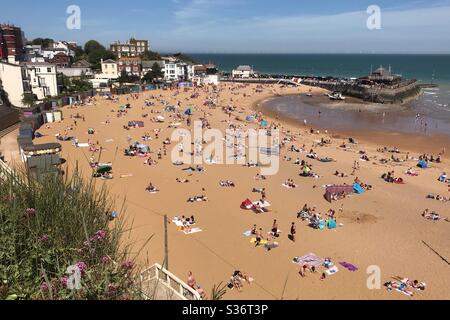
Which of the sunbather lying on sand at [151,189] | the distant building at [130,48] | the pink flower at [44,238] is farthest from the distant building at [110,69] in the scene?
the pink flower at [44,238]

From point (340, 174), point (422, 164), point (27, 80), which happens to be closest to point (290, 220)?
point (340, 174)

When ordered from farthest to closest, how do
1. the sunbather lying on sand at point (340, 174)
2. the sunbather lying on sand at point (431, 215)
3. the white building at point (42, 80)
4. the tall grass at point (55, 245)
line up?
the white building at point (42, 80), the sunbather lying on sand at point (340, 174), the sunbather lying on sand at point (431, 215), the tall grass at point (55, 245)

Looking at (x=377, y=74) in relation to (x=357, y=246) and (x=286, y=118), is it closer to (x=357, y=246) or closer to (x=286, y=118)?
(x=286, y=118)

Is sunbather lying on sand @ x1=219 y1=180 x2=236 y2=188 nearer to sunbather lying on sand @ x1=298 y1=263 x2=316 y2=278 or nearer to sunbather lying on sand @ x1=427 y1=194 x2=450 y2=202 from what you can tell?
sunbather lying on sand @ x1=298 y1=263 x2=316 y2=278

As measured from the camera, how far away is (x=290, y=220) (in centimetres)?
1886

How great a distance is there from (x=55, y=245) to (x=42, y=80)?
5318cm

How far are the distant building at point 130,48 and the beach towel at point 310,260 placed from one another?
114 metres

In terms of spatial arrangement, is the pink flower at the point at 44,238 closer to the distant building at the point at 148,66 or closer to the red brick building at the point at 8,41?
the red brick building at the point at 8,41

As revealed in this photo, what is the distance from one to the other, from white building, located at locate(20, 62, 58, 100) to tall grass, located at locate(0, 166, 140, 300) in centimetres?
4962

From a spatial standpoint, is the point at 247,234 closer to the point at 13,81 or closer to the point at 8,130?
the point at 8,130

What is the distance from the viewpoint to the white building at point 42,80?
51594 millimetres

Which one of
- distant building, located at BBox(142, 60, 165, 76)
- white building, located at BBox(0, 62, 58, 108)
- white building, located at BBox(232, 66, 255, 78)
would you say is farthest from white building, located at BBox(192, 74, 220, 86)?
white building, located at BBox(0, 62, 58, 108)
